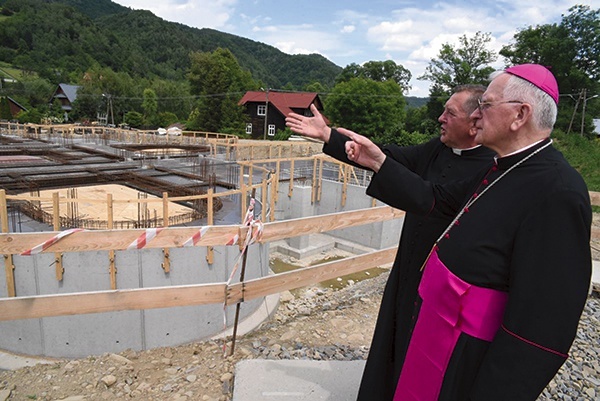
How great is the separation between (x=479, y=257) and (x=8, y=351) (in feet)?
28.1

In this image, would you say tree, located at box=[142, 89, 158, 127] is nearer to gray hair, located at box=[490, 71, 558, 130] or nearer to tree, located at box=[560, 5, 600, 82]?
tree, located at box=[560, 5, 600, 82]

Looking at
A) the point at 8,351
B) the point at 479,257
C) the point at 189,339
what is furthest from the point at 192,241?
the point at 8,351

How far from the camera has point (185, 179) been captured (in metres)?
15.2

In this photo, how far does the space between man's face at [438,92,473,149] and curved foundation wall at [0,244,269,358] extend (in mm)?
6186

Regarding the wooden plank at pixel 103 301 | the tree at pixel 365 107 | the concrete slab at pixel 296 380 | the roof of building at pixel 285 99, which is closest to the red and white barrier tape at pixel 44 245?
the wooden plank at pixel 103 301

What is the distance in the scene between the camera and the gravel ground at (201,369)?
10.7 ft

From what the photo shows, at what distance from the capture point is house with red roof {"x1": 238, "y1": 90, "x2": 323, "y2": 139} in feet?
145

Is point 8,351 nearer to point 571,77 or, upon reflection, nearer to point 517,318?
point 517,318

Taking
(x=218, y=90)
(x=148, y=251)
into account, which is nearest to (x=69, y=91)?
(x=218, y=90)

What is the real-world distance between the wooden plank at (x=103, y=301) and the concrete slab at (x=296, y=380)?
78 cm

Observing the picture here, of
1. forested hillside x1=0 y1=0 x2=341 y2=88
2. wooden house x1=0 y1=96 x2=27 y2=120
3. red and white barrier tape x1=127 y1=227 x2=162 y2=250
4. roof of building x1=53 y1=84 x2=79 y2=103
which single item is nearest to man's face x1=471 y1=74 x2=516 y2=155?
red and white barrier tape x1=127 y1=227 x2=162 y2=250

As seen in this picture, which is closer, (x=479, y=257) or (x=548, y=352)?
(x=548, y=352)

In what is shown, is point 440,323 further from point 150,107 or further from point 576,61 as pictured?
point 150,107

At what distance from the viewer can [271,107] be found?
145 ft
